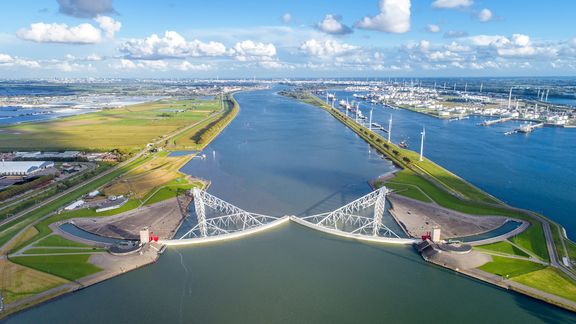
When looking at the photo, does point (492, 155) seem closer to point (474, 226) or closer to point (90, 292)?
point (474, 226)

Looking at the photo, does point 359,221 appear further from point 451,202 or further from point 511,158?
point 511,158

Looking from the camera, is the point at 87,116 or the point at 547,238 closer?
the point at 547,238

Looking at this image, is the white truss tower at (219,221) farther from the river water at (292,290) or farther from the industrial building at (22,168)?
the industrial building at (22,168)

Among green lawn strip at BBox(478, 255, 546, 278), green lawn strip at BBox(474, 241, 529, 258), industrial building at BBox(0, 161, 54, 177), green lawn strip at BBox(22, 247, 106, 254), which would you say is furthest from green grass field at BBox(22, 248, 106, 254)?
green lawn strip at BBox(474, 241, 529, 258)

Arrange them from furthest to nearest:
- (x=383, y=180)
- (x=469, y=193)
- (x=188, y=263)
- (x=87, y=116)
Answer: (x=87, y=116) < (x=383, y=180) < (x=469, y=193) < (x=188, y=263)

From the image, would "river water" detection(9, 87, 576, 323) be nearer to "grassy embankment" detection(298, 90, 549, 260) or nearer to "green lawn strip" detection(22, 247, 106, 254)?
"green lawn strip" detection(22, 247, 106, 254)

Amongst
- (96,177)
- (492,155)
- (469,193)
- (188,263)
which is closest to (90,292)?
(188,263)

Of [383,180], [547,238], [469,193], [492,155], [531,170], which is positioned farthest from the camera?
[492,155]

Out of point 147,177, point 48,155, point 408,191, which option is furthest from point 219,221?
point 48,155
